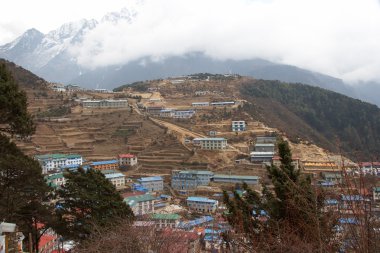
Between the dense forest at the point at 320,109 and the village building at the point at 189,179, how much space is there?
124 ft

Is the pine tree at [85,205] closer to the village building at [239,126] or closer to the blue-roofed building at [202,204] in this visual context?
the blue-roofed building at [202,204]

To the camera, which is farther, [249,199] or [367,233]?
[249,199]

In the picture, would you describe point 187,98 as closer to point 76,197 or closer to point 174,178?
point 174,178

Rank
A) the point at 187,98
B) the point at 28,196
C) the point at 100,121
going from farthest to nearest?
the point at 187,98 → the point at 100,121 → the point at 28,196

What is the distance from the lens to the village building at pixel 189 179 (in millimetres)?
43312

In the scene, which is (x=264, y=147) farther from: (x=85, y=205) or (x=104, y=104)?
(x=85, y=205)

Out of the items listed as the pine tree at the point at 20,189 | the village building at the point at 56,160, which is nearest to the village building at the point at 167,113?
the village building at the point at 56,160

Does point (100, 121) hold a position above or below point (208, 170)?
above

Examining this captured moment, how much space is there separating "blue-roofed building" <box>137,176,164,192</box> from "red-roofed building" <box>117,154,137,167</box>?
6449mm

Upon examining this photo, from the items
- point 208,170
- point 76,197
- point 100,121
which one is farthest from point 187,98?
point 76,197

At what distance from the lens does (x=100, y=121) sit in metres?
61.6

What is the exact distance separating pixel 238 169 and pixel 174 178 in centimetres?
853

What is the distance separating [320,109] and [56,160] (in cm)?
7512

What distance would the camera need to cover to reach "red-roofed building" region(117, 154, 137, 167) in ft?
162
